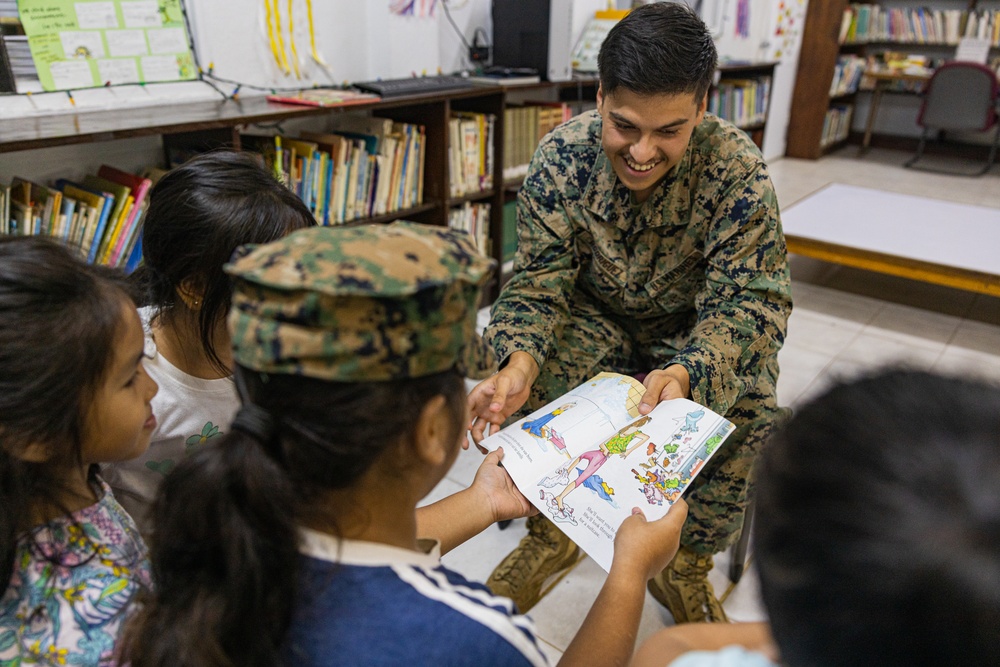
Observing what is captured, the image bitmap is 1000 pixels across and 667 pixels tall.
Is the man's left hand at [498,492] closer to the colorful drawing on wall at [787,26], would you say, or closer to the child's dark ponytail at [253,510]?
the child's dark ponytail at [253,510]

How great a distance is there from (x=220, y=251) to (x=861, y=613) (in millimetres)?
925

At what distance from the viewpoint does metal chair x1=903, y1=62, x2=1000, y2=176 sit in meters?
5.57

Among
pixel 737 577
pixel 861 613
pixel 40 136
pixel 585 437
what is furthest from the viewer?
pixel 737 577

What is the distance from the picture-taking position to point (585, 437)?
1160 mm

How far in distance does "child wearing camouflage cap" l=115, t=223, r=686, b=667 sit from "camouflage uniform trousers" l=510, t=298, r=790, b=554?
928 millimetres

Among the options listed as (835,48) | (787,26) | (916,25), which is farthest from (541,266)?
(916,25)

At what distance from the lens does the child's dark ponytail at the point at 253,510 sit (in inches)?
22.8

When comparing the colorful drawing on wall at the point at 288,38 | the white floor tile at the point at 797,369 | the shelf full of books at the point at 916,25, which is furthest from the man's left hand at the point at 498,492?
the shelf full of books at the point at 916,25

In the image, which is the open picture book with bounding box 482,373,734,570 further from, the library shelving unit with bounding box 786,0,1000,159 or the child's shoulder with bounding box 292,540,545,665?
the library shelving unit with bounding box 786,0,1000,159

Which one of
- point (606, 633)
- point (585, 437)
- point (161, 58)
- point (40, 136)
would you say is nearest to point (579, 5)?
point (161, 58)

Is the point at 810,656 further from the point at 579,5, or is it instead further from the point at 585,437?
the point at 579,5

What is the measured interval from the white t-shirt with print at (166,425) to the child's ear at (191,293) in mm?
92

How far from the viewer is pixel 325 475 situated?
620 millimetres

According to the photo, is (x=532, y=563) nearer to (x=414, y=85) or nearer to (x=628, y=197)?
(x=628, y=197)
